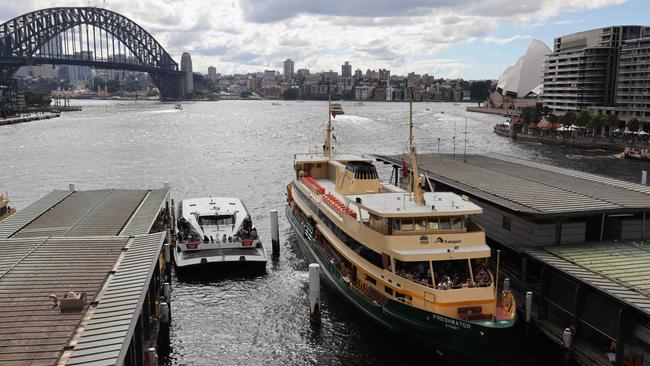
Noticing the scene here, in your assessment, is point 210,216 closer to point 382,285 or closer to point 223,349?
point 223,349

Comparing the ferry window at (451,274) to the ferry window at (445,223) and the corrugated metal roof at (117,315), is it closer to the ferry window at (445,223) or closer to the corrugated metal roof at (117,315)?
the ferry window at (445,223)

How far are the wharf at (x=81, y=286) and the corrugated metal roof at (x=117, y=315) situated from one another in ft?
0.07

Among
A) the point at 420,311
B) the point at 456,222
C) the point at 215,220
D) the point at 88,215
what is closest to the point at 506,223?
the point at 456,222

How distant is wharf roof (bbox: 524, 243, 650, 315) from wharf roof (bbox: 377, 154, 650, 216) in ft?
5.10

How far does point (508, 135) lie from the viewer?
432ft

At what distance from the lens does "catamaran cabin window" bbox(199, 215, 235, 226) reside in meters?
36.2

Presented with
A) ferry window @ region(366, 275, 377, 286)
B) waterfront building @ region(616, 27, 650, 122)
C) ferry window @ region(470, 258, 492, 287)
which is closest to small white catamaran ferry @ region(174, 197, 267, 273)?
ferry window @ region(366, 275, 377, 286)

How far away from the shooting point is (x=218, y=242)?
3362cm

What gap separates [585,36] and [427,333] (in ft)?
518

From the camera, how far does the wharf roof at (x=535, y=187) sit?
26.2 meters

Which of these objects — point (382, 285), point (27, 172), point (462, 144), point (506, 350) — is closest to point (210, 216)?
point (382, 285)

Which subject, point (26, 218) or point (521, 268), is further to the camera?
point (26, 218)

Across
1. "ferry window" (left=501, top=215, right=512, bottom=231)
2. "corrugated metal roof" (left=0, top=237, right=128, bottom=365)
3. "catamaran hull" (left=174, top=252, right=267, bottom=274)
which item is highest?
"corrugated metal roof" (left=0, top=237, right=128, bottom=365)

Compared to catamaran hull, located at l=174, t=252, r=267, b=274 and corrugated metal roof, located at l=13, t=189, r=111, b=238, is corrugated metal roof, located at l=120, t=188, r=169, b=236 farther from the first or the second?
catamaran hull, located at l=174, t=252, r=267, b=274
